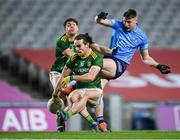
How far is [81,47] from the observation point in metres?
13.3

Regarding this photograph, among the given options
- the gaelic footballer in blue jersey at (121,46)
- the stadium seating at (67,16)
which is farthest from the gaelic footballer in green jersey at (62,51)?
the stadium seating at (67,16)

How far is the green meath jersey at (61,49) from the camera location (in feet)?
47.4

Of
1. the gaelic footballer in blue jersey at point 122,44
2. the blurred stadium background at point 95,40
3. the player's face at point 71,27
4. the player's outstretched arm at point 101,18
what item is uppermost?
the player's outstretched arm at point 101,18

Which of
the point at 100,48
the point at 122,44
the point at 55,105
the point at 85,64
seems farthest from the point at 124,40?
the point at 55,105

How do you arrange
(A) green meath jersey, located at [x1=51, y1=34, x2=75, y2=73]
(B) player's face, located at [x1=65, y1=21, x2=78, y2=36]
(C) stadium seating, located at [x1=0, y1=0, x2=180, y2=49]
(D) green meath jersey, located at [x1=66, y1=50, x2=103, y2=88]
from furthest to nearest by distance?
1. (C) stadium seating, located at [x1=0, y1=0, x2=180, y2=49]
2. (A) green meath jersey, located at [x1=51, y1=34, x2=75, y2=73]
3. (B) player's face, located at [x1=65, y1=21, x2=78, y2=36]
4. (D) green meath jersey, located at [x1=66, y1=50, x2=103, y2=88]

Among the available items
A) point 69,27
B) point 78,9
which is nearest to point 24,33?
point 78,9

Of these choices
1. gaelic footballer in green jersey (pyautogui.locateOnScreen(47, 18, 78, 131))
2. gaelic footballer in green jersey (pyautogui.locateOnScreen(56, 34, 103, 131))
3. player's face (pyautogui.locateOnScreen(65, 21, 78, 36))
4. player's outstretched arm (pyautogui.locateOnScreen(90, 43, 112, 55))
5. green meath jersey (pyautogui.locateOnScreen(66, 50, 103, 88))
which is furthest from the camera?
Answer: player's face (pyautogui.locateOnScreen(65, 21, 78, 36))

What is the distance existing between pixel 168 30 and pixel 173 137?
471 inches

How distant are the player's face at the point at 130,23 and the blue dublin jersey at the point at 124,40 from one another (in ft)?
0.37

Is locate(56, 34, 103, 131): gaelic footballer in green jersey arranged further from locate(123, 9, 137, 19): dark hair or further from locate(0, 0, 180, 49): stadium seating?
locate(0, 0, 180, 49): stadium seating

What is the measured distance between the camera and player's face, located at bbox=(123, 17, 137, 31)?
13922 mm

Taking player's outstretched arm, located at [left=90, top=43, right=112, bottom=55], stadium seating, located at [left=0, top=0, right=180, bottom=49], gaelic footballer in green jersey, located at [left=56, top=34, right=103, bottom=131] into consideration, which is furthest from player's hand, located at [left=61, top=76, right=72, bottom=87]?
stadium seating, located at [left=0, top=0, right=180, bottom=49]

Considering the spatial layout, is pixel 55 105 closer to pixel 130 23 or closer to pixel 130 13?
pixel 130 23

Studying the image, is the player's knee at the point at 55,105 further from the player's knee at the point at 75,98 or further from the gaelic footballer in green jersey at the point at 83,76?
the player's knee at the point at 75,98
